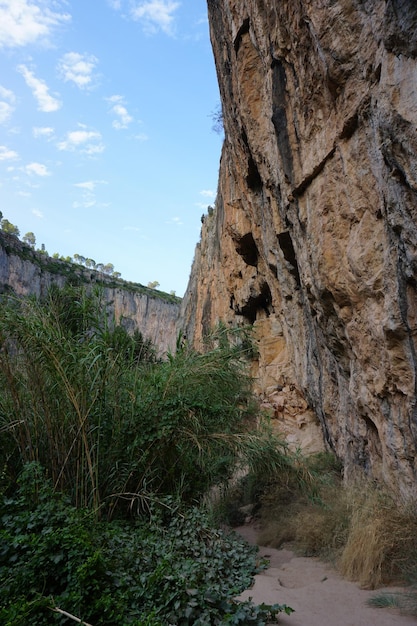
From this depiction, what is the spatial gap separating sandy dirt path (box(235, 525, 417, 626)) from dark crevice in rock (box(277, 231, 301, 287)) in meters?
4.83

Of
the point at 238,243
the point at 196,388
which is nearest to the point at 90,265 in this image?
the point at 238,243

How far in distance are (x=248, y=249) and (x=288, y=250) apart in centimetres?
379

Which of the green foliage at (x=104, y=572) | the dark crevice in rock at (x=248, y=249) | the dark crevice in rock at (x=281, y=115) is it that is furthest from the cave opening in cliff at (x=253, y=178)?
the green foliage at (x=104, y=572)

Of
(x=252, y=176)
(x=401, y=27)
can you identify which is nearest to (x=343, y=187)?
(x=401, y=27)

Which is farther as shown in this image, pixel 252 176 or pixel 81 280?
pixel 81 280

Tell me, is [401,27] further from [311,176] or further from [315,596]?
[315,596]

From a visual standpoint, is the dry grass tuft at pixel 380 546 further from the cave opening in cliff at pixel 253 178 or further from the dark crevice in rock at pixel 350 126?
the cave opening in cliff at pixel 253 178

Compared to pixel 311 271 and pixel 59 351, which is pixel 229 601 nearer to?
pixel 59 351

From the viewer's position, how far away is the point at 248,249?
1198 cm

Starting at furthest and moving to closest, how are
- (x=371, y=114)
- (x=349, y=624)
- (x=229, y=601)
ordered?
(x=371, y=114)
(x=229, y=601)
(x=349, y=624)

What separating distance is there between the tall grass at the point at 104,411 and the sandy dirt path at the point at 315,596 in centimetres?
136

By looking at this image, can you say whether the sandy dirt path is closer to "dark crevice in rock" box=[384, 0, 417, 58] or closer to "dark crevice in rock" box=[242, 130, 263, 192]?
"dark crevice in rock" box=[384, 0, 417, 58]

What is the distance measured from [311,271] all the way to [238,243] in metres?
5.91

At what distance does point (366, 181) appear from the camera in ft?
14.7
